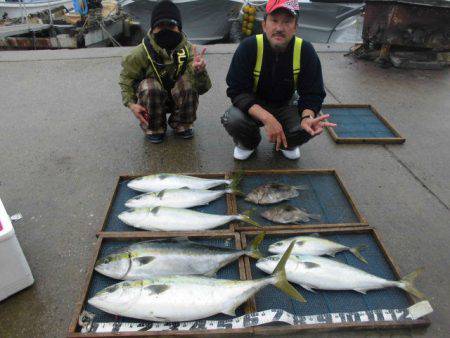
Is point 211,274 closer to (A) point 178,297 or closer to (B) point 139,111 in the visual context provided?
(A) point 178,297

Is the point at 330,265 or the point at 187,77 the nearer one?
the point at 330,265

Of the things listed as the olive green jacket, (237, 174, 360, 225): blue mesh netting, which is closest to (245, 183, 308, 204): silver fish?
(237, 174, 360, 225): blue mesh netting

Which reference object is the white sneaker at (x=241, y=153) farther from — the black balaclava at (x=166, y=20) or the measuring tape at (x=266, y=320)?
the measuring tape at (x=266, y=320)

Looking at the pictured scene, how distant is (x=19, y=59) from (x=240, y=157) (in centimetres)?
563

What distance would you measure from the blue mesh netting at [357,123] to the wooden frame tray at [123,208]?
6.68ft

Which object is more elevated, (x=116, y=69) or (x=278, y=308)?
(x=116, y=69)

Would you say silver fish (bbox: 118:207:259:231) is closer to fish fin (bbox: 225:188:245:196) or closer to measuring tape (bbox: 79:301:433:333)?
fish fin (bbox: 225:188:245:196)

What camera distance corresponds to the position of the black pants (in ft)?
11.6

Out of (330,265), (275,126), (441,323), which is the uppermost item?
(275,126)

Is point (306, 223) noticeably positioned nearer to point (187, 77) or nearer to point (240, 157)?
point (240, 157)

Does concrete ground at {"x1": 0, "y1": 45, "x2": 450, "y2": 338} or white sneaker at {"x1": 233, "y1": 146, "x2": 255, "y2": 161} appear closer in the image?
concrete ground at {"x1": 0, "y1": 45, "x2": 450, "y2": 338}

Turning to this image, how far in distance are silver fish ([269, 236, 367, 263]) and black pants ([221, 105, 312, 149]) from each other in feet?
4.15

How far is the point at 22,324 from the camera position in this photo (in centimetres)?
221

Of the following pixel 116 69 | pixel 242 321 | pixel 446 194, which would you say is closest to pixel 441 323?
pixel 242 321
